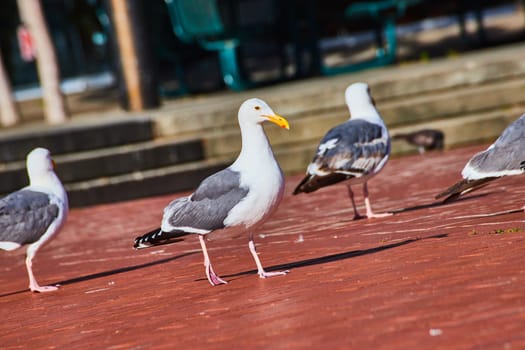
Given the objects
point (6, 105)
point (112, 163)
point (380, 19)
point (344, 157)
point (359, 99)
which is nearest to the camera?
point (344, 157)

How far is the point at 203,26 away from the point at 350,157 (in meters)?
7.20

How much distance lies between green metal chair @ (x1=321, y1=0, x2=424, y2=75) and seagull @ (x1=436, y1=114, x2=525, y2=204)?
8.42 metres

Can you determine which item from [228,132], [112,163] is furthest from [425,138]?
[112,163]

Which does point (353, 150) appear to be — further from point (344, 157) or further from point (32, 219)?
point (32, 219)

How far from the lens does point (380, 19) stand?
15.6 metres

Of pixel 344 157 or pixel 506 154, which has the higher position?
pixel 506 154

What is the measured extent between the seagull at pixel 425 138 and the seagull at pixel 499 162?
17.9 feet

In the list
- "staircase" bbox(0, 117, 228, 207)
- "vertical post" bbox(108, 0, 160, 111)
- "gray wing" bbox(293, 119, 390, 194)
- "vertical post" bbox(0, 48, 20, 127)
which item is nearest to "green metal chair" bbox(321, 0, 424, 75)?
"vertical post" bbox(108, 0, 160, 111)

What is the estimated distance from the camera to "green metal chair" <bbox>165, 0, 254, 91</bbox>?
14.8 m

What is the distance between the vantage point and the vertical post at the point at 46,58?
16562 millimetres

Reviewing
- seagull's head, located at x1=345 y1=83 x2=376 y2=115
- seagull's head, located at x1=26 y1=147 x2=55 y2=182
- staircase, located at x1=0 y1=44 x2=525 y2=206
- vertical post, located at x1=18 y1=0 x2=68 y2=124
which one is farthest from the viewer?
vertical post, located at x1=18 y1=0 x2=68 y2=124

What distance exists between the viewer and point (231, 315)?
5336 mm

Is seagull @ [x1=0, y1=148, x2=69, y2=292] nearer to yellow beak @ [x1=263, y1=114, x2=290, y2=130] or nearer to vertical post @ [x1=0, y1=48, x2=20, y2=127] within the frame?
yellow beak @ [x1=263, y1=114, x2=290, y2=130]

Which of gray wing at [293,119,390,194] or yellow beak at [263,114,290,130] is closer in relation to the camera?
yellow beak at [263,114,290,130]
